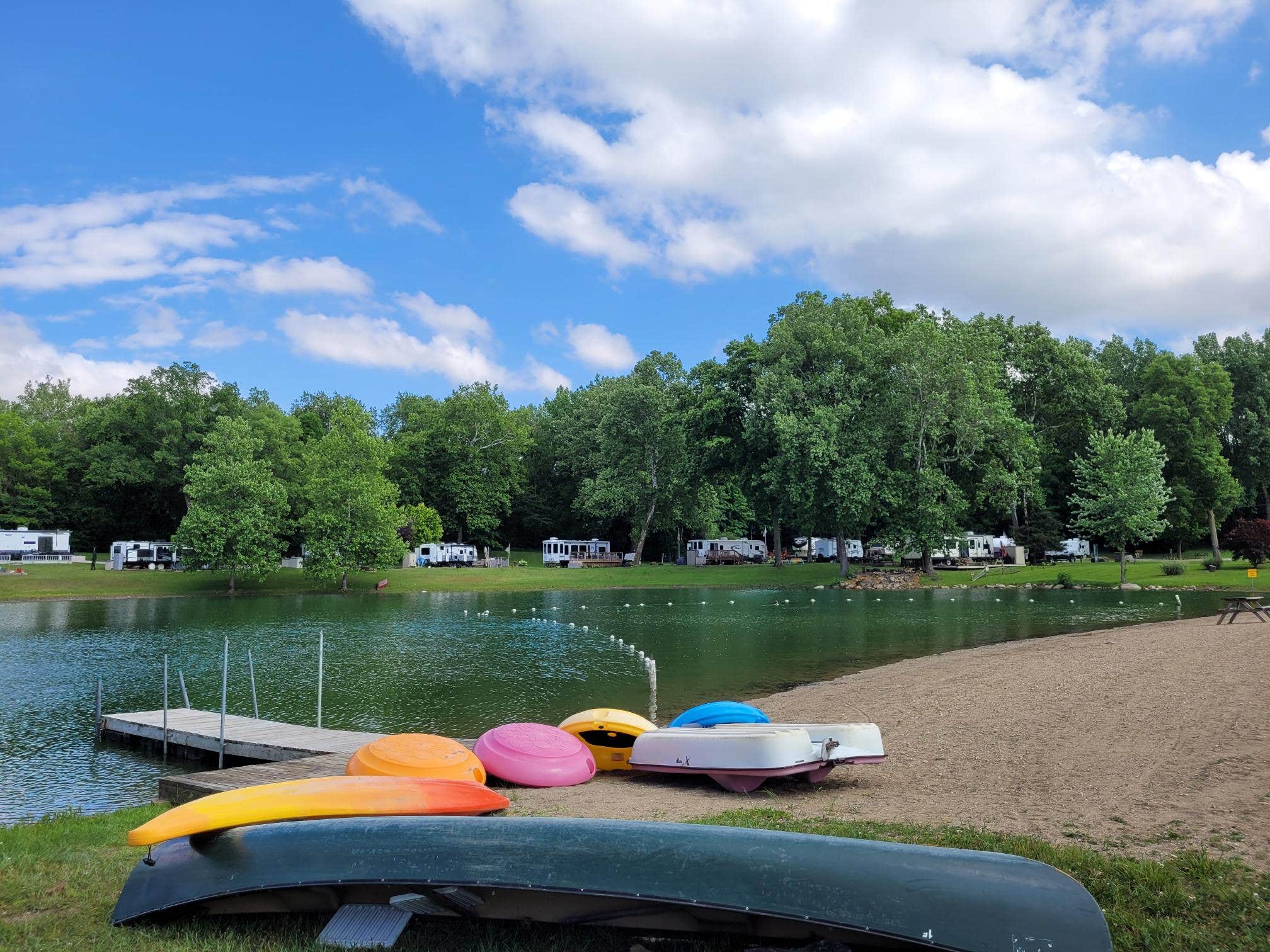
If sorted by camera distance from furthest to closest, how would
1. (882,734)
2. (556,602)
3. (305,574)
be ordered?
(305,574) < (556,602) < (882,734)

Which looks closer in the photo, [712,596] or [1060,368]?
[712,596]

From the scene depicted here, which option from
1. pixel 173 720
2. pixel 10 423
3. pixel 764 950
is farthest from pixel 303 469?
pixel 764 950

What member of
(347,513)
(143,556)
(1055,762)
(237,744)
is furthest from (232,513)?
(1055,762)

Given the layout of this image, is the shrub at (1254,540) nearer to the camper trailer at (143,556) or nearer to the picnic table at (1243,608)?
the picnic table at (1243,608)

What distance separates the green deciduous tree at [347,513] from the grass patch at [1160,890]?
4886cm

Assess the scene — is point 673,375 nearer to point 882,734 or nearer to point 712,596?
point 712,596

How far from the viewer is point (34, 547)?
60.9 meters

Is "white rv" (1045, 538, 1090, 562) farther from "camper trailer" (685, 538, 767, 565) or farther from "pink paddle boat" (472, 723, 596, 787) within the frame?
"pink paddle boat" (472, 723, 596, 787)

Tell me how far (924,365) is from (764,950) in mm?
49763

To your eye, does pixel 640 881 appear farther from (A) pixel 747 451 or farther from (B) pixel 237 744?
(A) pixel 747 451

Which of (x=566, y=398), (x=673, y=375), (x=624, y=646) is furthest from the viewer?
(x=566, y=398)

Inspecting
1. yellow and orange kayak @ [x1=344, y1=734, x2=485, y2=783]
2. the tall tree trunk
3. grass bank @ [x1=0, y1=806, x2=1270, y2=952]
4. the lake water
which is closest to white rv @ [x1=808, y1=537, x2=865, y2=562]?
the tall tree trunk

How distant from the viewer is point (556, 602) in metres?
44.3

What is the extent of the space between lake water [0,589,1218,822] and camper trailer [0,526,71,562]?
20001mm
